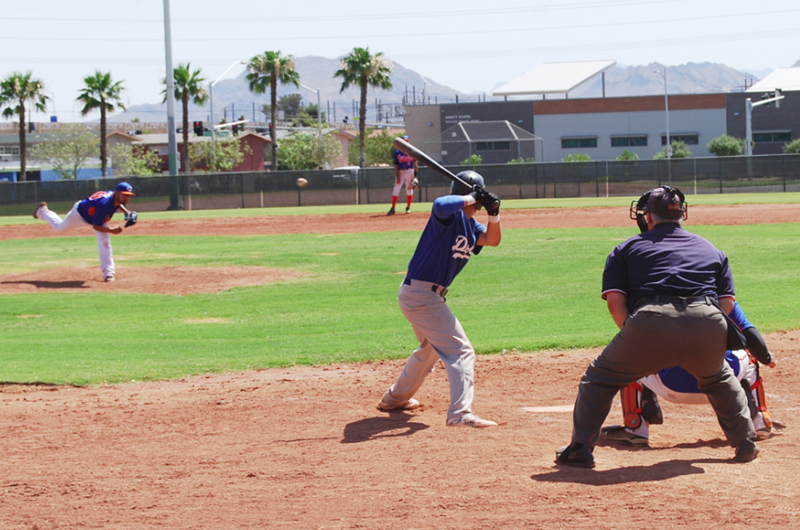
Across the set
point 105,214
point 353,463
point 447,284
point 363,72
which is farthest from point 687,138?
point 353,463

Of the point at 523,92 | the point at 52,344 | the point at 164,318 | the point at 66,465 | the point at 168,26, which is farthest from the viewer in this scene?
the point at 523,92

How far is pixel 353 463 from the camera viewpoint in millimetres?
5074

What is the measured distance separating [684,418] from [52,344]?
735cm

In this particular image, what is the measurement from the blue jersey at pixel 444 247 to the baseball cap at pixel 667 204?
1400 mm

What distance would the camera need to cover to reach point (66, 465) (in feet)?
17.6

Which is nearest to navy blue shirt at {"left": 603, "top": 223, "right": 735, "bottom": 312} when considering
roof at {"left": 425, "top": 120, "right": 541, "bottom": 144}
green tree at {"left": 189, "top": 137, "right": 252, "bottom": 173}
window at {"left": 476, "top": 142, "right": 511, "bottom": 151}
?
roof at {"left": 425, "top": 120, "right": 541, "bottom": 144}

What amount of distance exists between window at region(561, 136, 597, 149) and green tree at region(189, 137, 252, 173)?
31.2 metres

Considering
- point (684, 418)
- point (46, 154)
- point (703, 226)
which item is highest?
point (46, 154)

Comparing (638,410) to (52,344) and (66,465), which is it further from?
(52,344)

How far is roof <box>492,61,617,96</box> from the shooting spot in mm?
77562

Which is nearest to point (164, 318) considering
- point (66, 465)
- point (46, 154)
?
point (66, 465)

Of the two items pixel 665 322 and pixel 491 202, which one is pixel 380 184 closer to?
pixel 491 202

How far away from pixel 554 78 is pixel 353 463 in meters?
80.2

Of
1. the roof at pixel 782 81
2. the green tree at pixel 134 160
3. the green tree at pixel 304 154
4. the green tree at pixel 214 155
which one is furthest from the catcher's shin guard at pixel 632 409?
the green tree at pixel 304 154
